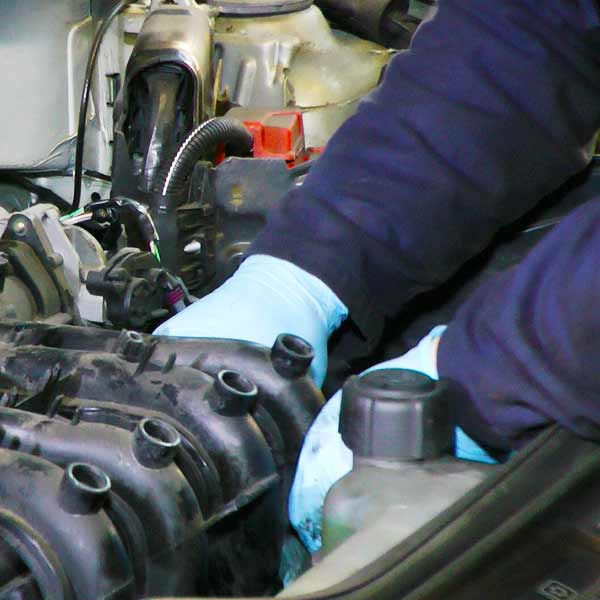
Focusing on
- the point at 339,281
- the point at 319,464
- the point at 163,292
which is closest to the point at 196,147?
the point at 163,292

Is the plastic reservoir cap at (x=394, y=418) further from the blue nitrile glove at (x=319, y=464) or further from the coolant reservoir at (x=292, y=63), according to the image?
the coolant reservoir at (x=292, y=63)

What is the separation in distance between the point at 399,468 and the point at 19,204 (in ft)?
4.39

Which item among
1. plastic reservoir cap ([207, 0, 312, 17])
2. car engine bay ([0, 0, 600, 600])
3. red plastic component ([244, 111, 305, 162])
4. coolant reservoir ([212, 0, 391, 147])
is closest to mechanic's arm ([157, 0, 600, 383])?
car engine bay ([0, 0, 600, 600])

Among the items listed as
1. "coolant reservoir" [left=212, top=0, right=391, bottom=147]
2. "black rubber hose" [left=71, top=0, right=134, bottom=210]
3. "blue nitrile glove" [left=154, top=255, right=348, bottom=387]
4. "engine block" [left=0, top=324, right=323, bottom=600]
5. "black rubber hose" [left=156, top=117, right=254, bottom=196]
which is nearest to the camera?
"engine block" [left=0, top=324, right=323, bottom=600]

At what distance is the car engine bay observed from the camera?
0.85 metres

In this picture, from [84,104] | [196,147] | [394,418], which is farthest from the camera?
[84,104]

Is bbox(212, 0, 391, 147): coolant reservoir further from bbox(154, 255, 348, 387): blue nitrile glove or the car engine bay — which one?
bbox(154, 255, 348, 387): blue nitrile glove

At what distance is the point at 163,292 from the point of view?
149 centimetres

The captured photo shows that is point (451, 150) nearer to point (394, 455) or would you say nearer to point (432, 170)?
point (432, 170)

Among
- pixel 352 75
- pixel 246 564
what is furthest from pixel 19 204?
pixel 246 564

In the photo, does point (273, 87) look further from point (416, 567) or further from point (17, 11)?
point (416, 567)

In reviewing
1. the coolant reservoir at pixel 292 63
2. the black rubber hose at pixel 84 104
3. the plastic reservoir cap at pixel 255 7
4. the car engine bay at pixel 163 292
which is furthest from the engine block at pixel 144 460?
the plastic reservoir cap at pixel 255 7

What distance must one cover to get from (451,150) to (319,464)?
0.46m

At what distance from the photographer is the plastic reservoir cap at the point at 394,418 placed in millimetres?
881
